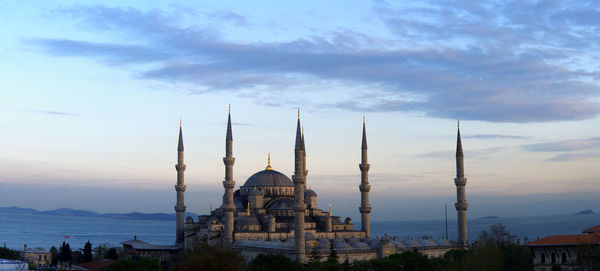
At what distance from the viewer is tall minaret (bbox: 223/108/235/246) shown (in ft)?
201

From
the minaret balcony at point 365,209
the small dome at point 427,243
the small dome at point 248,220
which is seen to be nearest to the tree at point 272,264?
the small dome at point 248,220

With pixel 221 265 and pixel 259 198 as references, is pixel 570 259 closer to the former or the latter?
pixel 221 265

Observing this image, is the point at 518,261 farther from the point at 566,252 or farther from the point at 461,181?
the point at 461,181

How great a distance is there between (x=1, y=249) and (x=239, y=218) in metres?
20.5

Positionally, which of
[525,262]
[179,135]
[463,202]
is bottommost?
[525,262]

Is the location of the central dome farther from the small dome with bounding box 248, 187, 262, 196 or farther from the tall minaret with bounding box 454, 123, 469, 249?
the tall minaret with bounding box 454, 123, 469, 249

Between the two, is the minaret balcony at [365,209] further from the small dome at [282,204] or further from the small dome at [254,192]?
the small dome at [254,192]

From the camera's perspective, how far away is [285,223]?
65.6 m

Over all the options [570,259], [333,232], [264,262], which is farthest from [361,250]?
[570,259]

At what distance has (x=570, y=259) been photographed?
4312 cm

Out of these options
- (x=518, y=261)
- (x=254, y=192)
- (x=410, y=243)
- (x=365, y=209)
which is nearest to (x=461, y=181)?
(x=410, y=243)

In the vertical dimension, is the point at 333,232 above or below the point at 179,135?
below

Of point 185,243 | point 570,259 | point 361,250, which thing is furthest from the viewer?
point 185,243

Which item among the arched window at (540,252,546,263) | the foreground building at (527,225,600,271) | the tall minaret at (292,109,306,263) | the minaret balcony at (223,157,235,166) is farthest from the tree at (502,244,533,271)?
the minaret balcony at (223,157,235,166)
